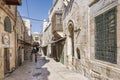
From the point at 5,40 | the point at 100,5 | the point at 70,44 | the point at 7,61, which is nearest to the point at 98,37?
the point at 100,5

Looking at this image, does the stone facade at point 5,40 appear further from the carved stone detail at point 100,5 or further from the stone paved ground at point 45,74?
the carved stone detail at point 100,5

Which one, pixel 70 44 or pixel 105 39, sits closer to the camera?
pixel 105 39

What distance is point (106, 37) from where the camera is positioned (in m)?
5.46

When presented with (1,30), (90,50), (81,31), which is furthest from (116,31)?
(1,30)

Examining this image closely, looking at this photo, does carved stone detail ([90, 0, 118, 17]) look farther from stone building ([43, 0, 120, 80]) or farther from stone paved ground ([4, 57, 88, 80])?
stone paved ground ([4, 57, 88, 80])

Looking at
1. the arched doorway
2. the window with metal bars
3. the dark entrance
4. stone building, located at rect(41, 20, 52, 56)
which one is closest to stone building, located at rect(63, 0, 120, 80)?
the window with metal bars

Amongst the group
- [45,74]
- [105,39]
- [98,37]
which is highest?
[98,37]

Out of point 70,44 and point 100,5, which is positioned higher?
point 100,5

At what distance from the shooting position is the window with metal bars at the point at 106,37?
4905 mm

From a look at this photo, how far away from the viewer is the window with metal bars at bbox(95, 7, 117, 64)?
490 centimetres

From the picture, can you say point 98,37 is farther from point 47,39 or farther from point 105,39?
point 47,39

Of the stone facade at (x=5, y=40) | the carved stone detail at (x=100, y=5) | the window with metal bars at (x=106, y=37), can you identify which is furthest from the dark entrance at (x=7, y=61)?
the carved stone detail at (x=100, y=5)

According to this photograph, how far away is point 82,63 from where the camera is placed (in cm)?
820

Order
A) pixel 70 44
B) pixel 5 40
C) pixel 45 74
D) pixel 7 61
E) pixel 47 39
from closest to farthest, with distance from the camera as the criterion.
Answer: pixel 5 40, pixel 7 61, pixel 45 74, pixel 70 44, pixel 47 39
